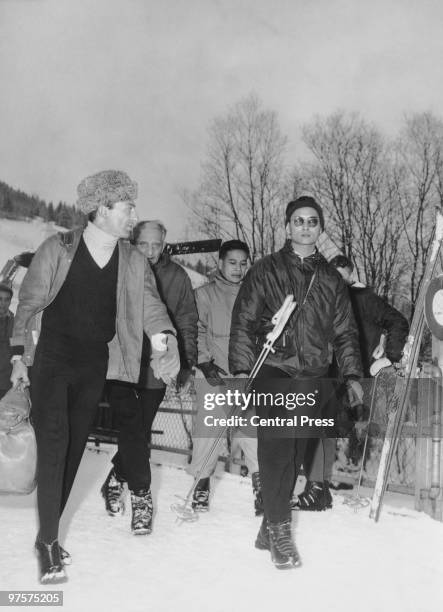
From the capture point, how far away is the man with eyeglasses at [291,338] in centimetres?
286

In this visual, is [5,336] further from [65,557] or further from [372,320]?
[65,557]

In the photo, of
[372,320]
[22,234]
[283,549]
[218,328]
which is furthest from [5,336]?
[22,234]

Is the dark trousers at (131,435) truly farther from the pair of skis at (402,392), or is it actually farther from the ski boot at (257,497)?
the pair of skis at (402,392)

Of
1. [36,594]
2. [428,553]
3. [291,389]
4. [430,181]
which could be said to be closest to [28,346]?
[36,594]

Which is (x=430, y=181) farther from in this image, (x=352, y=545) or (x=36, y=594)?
(x=36, y=594)

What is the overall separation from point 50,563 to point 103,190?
1.46 meters

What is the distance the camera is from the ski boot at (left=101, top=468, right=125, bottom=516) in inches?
141

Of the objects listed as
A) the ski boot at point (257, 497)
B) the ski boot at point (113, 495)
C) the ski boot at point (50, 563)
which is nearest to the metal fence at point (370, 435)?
the ski boot at point (257, 497)

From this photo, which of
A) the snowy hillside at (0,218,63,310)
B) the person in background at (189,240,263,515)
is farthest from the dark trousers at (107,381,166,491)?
the snowy hillside at (0,218,63,310)

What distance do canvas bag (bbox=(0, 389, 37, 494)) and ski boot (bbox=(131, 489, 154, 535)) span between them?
754 millimetres

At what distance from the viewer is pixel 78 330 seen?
2658mm

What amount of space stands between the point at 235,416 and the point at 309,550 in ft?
2.62

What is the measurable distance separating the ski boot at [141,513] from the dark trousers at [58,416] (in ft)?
2.09

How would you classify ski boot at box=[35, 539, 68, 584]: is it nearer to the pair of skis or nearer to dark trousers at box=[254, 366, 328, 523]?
dark trousers at box=[254, 366, 328, 523]
